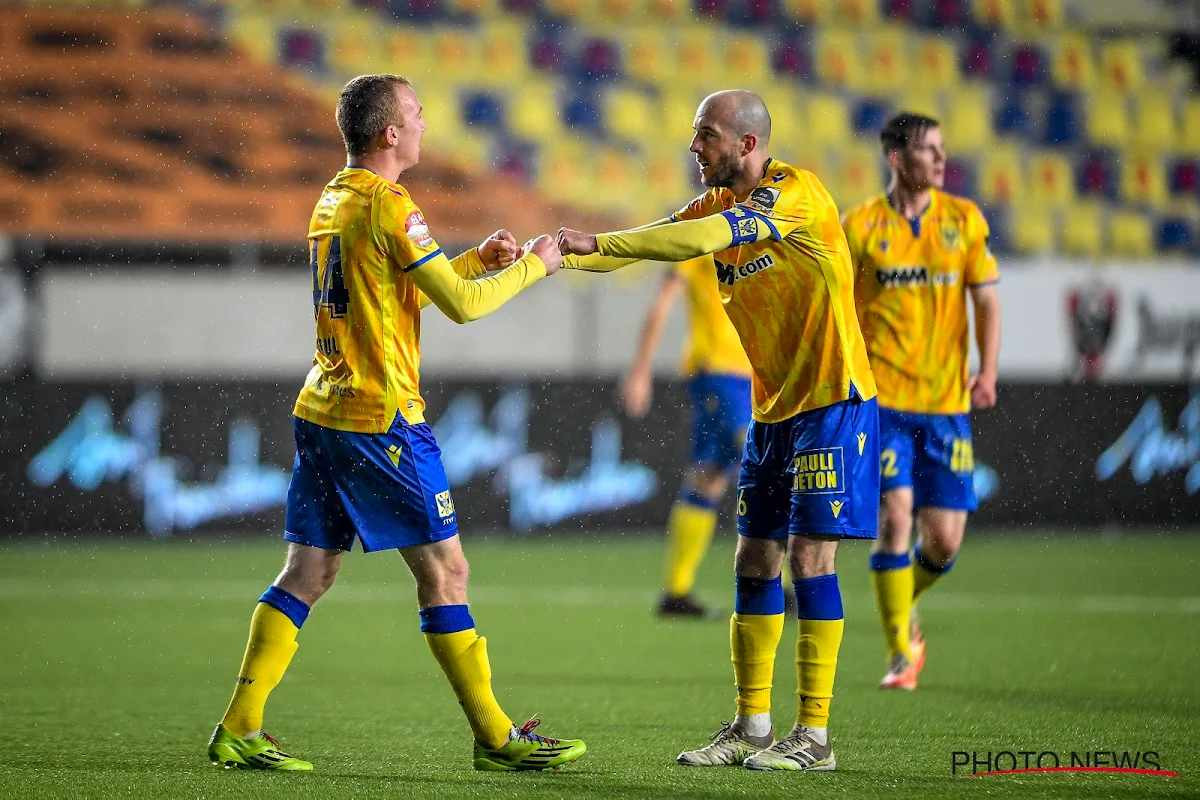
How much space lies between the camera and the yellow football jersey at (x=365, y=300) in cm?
408

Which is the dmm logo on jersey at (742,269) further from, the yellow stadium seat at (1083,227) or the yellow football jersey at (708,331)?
the yellow stadium seat at (1083,227)

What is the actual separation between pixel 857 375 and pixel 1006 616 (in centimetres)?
378

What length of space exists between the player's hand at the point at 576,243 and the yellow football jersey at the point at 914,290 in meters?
1.84

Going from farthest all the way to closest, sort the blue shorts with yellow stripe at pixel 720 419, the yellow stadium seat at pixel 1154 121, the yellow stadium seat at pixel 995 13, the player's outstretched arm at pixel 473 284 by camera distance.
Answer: the yellow stadium seat at pixel 995 13, the yellow stadium seat at pixel 1154 121, the blue shorts with yellow stripe at pixel 720 419, the player's outstretched arm at pixel 473 284

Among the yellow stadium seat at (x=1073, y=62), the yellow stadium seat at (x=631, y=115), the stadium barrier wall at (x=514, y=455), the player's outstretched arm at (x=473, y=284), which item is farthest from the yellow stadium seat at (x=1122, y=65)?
the player's outstretched arm at (x=473, y=284)

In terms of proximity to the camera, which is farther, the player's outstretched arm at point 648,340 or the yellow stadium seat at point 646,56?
the yellow stadium seat at point 646,56

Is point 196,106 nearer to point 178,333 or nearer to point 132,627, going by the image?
point 178,333

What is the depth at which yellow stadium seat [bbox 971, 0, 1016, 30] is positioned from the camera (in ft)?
52.0

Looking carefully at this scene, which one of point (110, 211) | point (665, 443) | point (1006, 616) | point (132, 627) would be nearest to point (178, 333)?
point (110, 211)

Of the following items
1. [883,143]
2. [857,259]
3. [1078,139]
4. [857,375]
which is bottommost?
[857,375]

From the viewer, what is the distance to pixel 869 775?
412 cm

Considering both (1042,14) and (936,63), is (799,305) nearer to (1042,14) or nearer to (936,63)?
(936,63)

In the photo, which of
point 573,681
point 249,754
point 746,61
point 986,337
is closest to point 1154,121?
point 746,61

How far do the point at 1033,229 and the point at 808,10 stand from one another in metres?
3.15
